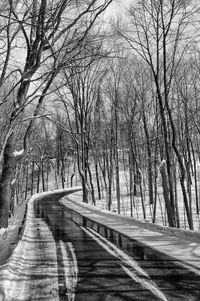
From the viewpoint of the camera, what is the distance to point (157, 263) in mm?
6504

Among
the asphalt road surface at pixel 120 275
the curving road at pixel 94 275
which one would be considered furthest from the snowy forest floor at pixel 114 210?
the asphalt road surface at pixel 120 275

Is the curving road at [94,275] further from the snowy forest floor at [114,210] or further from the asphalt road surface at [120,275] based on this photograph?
the snowy forest floor at [114,210]

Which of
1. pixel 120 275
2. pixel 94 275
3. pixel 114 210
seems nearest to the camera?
pixel 120 275

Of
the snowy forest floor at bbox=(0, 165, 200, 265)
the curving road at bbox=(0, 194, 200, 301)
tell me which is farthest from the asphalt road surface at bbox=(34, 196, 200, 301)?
the snowy forest floor at bbox=(0, 165, 200, 265)

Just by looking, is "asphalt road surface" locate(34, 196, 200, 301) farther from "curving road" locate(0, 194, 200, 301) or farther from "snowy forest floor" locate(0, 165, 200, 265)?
"snowy forest floor" locate(0, 165, 200, 265)

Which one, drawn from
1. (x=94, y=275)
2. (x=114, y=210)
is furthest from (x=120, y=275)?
(x=114, y=210)

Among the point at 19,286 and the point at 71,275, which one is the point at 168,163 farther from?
the point at 19,286

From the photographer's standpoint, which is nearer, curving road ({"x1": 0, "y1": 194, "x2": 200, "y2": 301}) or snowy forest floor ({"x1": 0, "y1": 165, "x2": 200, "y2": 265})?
curving road ({"x1": 0, "y1": 194, "x2": 200, "y2": 301})

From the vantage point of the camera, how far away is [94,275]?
5.83 m

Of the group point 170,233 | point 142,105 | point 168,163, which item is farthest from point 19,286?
point 142,105

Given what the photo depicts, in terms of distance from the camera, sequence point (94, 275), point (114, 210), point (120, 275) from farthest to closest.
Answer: point (114, 210), point (94, 275), point (120, 275)

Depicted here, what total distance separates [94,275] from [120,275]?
1.71 feet

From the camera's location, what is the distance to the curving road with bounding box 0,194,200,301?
4738mm

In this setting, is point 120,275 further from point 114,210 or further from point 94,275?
point 114,210
